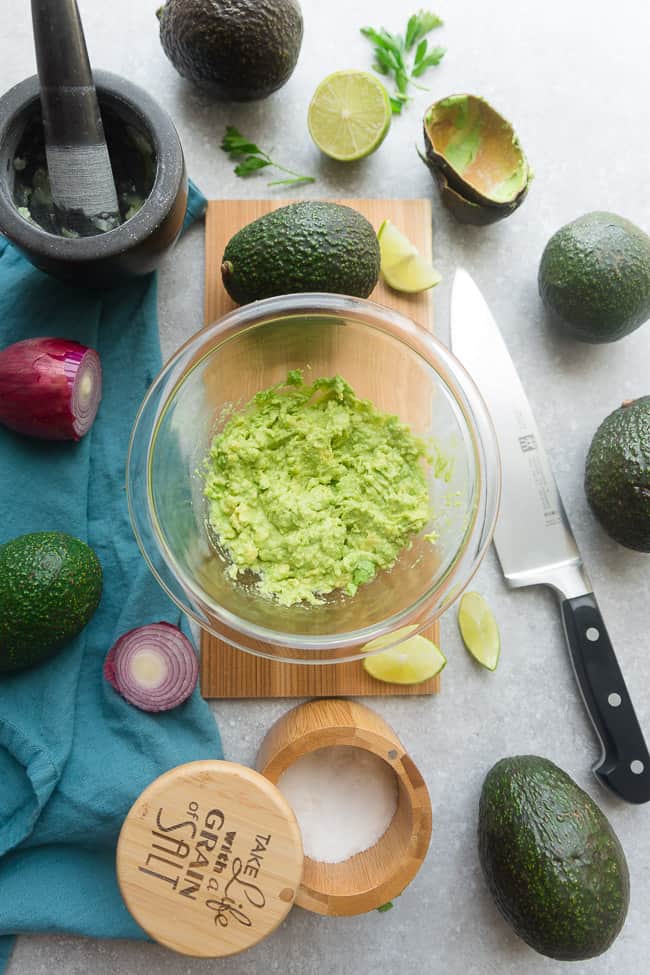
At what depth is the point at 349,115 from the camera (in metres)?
1.50

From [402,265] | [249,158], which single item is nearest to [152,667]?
[402,265]

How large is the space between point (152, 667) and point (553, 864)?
2.44 feet

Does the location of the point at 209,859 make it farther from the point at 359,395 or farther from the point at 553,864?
the point at 359,395

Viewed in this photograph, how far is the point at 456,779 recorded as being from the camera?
1.50 metres

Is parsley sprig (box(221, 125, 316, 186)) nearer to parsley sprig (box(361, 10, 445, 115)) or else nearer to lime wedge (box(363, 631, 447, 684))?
parsley sprig (box(361, 10, 445, 115))

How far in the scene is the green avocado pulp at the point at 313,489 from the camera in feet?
4.37

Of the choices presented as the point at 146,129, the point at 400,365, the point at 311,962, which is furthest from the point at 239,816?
the point at 146,129

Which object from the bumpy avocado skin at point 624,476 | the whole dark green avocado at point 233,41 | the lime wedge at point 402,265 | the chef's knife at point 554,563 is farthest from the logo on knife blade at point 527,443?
the whole dark green avocado at point 233,41

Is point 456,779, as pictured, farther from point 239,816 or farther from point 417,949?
point 239,816

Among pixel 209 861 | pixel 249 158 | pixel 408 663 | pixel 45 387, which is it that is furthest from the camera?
pixel 249 158

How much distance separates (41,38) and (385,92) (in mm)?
619

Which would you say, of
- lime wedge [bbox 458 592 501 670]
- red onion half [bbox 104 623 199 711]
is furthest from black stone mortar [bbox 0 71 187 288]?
lime wedge [bbox 458 592 501 670]

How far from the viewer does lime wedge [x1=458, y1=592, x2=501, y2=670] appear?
1482 millimetres

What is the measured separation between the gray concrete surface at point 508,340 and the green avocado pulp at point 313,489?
264 mm
